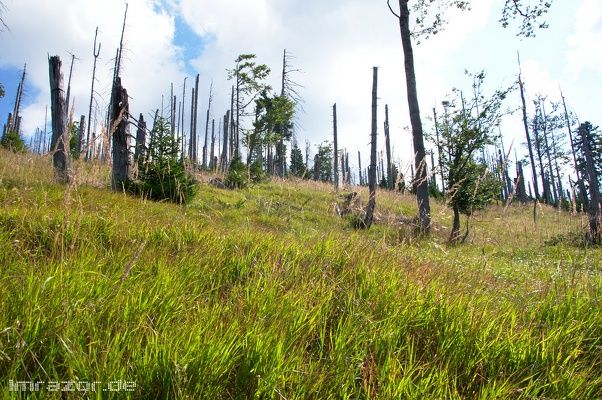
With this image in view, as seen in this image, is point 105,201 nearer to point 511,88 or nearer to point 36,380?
point 36,380

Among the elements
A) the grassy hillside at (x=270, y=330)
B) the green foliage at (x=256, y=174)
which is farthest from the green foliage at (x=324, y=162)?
the grassy hillside at (x=270, y=330)

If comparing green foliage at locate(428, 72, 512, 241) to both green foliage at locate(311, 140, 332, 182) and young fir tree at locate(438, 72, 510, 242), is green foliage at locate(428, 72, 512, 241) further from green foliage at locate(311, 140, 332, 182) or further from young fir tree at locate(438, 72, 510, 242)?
green foliage at locate(311, 140, 332, 182)

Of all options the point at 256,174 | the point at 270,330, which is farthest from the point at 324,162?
the point at 270,330

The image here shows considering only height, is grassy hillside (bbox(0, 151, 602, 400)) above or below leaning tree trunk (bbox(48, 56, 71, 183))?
below

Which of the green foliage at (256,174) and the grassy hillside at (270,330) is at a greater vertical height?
the green foliage at (256,174)

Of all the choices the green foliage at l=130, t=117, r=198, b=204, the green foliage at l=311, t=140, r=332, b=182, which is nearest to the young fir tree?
the green foliage at l=130, t=117, r=198, b=204

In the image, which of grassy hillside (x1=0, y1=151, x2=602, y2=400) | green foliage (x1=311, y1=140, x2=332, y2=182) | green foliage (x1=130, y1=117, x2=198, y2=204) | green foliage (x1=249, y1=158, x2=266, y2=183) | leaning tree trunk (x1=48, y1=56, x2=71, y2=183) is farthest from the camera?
green foliage (x1=311, y1=140, x2=332, y2=182)

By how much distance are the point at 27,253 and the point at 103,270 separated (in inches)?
24.5

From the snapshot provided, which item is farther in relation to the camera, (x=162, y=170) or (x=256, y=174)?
(x=256, y=174)

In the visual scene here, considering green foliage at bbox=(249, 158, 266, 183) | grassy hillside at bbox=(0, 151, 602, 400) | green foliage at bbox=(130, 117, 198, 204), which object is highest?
green foliage at bbox=(249, 158, 266, 183)

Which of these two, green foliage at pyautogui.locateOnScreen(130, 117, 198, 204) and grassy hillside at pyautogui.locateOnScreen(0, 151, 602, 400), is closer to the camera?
grassy hillside at pyautogui.locateOnScreen(0, 151, 602, 400)

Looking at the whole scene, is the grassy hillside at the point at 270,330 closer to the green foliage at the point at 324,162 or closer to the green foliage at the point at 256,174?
the green foliage at the point at 256,174

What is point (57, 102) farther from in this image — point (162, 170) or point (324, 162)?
point (324, 162)

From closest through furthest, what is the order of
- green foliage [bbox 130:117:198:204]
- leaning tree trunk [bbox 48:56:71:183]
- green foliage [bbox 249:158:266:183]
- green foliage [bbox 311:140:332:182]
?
green foliage [bbox 130:117:198:204] < leaning tree trunk [bbox 48:56:71:183] < green foliage [bbox 249:158:266:183] < green foliage [bbox 311:140:332:182]
